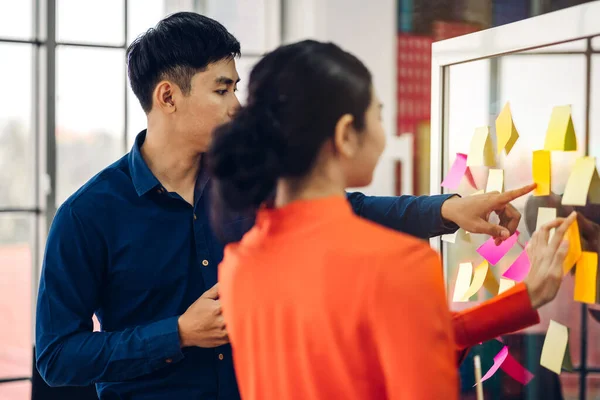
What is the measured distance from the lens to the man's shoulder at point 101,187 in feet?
4.23

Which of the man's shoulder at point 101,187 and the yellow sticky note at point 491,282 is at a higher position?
the man's shoulder at point 101,187

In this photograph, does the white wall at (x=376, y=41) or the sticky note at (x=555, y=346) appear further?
the white wall at (x=376, y=41)

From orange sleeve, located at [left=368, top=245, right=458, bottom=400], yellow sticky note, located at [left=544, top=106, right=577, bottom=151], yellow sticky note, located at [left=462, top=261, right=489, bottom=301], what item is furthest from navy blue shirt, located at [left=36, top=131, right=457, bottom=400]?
orange sleeve, located at [left=368, top=245, right=458, bottom=400]

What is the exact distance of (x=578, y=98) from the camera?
1.10 m

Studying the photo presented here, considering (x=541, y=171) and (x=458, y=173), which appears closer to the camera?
(x=541, y=171)

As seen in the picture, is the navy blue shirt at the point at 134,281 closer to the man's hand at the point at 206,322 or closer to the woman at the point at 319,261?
the man's hand at the point at 206,322

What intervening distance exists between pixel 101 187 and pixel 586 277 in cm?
87

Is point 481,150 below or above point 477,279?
above

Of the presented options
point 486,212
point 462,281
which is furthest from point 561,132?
point 462,281

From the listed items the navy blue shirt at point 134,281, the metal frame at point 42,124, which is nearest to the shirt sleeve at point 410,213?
the navy blue shirt at point 134,281

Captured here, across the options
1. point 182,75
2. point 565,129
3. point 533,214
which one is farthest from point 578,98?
point 182,75

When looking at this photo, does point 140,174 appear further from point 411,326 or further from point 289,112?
point 411,326

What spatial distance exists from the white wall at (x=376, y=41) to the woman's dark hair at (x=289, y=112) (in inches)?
71.3

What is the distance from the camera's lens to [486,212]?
119cm
